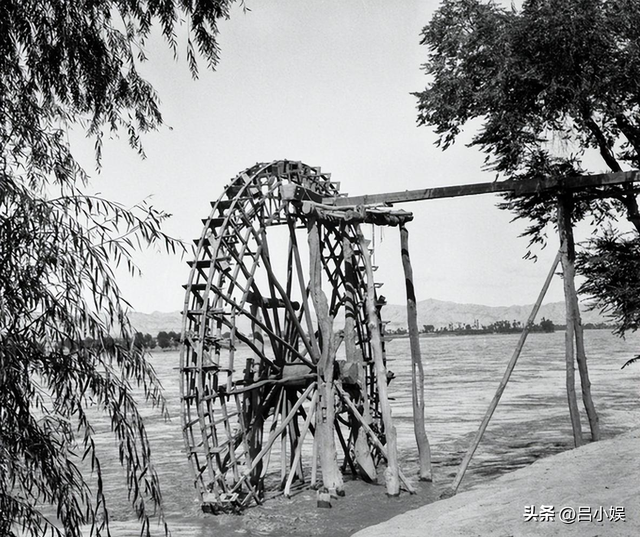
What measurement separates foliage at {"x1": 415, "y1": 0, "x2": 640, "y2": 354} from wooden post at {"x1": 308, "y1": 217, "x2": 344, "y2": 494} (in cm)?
357

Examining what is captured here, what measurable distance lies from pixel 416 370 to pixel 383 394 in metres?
1.05

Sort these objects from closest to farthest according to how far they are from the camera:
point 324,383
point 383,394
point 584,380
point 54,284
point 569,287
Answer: point 54,284, point 584,380, point 569,287, point 383,394, point 324,383

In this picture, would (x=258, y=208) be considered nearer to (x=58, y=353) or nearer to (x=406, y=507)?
(x=406, y=507)

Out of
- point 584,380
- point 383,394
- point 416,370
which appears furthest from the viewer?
point 416,370

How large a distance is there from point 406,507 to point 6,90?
26.2 ft

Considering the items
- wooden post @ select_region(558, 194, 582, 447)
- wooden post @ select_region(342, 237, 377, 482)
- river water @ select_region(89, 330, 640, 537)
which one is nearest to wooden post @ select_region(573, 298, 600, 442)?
wooden post @ select_region(558, 194, 582, 447)

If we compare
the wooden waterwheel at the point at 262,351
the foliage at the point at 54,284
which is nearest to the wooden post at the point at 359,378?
the wooden waterwheel at the point at 262,351

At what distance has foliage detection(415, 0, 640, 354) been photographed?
40.7 ft

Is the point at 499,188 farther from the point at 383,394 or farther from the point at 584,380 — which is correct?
the point at 383,394

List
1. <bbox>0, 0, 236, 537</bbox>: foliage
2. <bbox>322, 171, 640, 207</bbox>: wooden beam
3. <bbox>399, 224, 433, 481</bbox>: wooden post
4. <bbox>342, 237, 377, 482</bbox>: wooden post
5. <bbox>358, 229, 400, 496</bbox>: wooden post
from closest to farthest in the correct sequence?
<bbox>0, 0, 236, 537</bbox>: foliage < <bbox>322, 171, 640, 207</bbox>: wooden beam < <bbox>358, 229, 400, 496</bbox>: wooden post < <bbox>399, 224, 433, 481</bbox>: wooden post < <bbox>342, 237, 377, 482</bbox>: wooden post

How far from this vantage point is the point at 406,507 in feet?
37.3

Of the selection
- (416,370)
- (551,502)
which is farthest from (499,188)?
(551,502)

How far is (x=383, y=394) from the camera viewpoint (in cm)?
1183

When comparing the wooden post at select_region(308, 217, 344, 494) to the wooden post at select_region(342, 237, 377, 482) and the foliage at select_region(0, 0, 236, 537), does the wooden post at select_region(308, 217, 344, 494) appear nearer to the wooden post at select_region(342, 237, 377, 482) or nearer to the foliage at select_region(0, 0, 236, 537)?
the wooden post at select_region(342, 237, 377, 482)
